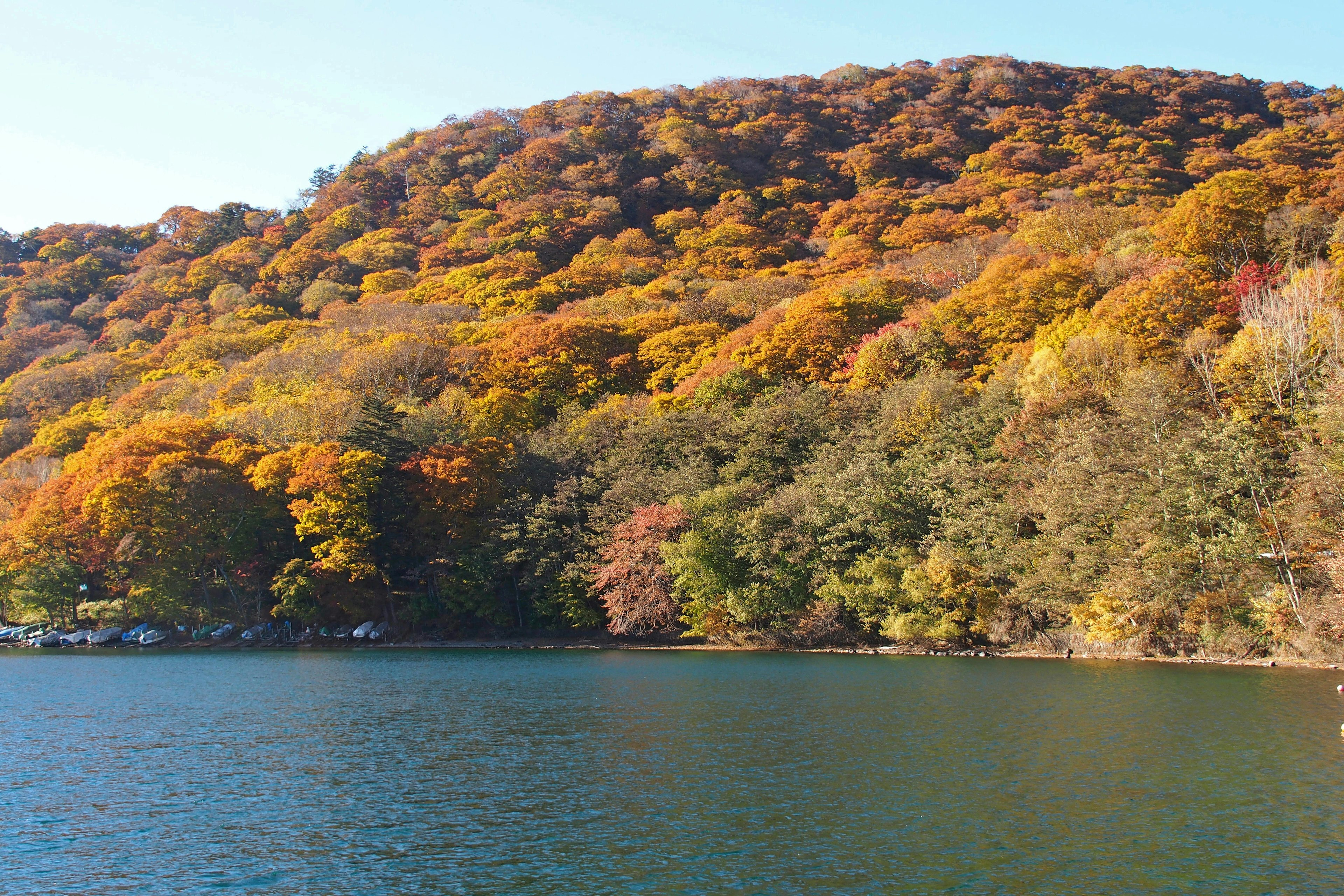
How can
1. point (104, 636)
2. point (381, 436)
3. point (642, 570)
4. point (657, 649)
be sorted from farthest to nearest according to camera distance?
1. point (381, 436)
2. point (104, 636)
3. point (657, 649)
4. point (642, 570)

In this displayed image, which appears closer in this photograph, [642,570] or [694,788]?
[694,788]

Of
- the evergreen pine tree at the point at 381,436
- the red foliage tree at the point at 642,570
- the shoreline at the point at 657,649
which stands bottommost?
the shoreline at the point at 657,649

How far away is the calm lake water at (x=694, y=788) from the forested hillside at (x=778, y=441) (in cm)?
818

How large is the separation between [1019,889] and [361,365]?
6247 cm

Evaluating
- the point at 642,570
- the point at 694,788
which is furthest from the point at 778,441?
the point at 694,788

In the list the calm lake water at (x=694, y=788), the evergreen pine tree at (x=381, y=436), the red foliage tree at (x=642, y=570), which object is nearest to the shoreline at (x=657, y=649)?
the red foliage tree at (x=642, y=570)

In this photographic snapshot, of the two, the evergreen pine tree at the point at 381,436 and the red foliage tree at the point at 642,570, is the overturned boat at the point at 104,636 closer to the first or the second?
the evergreen pine tree at the point at 381,436

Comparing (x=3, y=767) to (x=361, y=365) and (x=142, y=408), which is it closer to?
(x=361, y=365)

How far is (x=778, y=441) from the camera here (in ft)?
181

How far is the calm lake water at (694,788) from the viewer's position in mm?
15172

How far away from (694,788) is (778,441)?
3625 cm

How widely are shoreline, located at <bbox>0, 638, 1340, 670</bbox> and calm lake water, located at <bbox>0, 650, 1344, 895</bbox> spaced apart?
277 cm

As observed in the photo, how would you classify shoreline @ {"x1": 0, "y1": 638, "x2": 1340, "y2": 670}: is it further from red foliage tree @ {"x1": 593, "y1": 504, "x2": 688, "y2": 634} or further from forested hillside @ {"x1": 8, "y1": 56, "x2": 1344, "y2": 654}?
red foliage tree @ {"x1": 593, "y1": 504, "x2": 688, "y2": 634}

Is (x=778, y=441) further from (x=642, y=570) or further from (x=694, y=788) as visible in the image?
(x=694, y=788)
